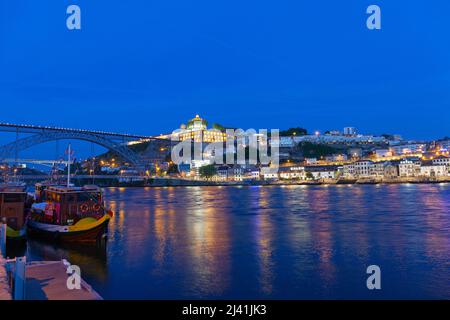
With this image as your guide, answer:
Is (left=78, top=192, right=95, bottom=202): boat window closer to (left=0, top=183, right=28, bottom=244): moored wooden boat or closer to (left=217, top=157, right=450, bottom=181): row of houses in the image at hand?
(left=0, top=183, right=28, bottom=244): moored wooden boat

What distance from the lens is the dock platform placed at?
510 cm

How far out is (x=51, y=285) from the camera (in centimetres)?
566

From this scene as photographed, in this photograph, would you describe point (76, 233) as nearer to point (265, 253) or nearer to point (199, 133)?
point (265, 253)

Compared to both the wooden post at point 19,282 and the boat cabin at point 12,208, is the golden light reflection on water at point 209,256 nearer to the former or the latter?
the wooden post at point 19,282

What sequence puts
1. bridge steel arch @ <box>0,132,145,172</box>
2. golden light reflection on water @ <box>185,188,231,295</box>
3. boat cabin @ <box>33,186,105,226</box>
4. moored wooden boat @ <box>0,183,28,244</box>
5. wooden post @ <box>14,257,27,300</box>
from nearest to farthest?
wooden post @ <box>14,257,27,300</box>, golden light reflection on water @ <box>185,188,231,295</box>, moored wooden boat @ <box>0,183,28,244</box>, boat cabin @ <box>33,186,105,226</box>, bridge steel arch @ <box>0,132,145,172</box>

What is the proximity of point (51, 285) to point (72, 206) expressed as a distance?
22.5ft

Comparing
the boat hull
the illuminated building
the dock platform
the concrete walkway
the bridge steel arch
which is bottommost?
the boat hull

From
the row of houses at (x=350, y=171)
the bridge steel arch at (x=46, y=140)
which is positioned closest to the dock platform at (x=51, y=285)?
the bridge steel arch at (x=46, y=140)

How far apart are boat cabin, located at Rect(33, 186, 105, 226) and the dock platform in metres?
5.27

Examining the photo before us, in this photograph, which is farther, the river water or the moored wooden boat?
the moored wooden boat

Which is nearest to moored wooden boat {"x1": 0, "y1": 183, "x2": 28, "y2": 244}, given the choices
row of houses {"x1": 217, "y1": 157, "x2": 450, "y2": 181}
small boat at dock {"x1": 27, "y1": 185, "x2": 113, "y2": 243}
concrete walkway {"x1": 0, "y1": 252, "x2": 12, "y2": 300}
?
small boat at dock {"x1": 27, "y1": 185, "x2": 113, "y2": 243}
